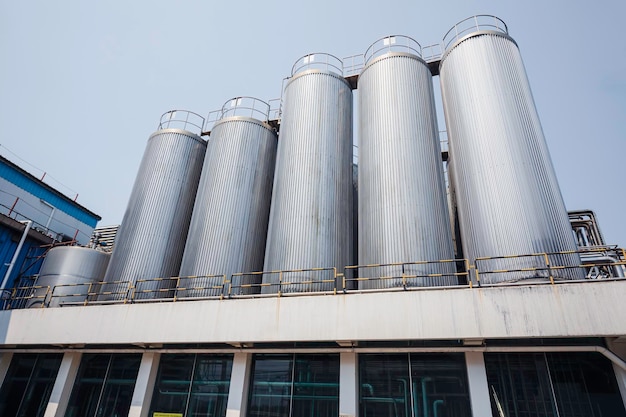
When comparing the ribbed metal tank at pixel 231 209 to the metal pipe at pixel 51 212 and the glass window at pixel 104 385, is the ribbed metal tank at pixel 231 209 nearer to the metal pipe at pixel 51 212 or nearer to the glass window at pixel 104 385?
the glass window at pixel 104 385

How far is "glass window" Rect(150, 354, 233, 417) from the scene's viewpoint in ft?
42.8

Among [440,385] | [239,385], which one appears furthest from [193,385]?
[440,385]

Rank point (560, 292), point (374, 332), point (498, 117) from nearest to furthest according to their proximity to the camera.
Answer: point (560, 292) < point (374, 332) < point (498, 117)

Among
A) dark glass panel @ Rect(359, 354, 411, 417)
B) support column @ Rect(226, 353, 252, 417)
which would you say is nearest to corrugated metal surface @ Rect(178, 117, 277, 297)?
support column @ Rect(226, 353, 252, 417)

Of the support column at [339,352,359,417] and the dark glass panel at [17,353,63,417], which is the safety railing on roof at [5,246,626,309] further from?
the dark glass panel at [17,353,63,417]

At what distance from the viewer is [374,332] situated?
11008 millimetres

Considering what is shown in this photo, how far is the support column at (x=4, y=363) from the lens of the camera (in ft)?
54.3

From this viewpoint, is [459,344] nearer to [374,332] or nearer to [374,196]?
[374,332]

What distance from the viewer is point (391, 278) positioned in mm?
13156

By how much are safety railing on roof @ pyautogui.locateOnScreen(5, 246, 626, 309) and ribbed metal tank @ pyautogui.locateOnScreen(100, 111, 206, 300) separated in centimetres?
58

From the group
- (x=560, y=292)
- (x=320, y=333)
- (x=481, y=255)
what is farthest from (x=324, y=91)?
(x=560, y=292)

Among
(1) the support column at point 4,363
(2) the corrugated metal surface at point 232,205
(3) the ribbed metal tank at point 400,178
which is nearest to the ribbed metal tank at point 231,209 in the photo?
(2) the corrugated metal surface at point 232,205

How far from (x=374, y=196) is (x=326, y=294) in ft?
18.1

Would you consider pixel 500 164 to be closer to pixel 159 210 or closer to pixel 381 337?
pixel 381 337
